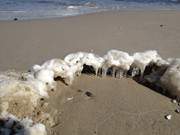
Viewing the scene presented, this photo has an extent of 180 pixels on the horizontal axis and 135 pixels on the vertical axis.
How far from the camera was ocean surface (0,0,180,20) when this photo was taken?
11.2 m

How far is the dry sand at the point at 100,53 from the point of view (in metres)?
3.62

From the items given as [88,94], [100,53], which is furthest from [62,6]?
[88,94]

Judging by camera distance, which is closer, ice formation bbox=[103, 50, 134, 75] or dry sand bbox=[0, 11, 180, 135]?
dry sand bbox=[0, 11, 180, 135]

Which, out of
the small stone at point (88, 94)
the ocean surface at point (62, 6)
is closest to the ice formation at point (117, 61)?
the small stone at point (88, 94)

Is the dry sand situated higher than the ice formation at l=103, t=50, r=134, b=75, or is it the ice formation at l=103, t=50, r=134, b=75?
the ice formation at l=103, t=50, r=134, b=75

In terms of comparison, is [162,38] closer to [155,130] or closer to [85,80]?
[85,80]

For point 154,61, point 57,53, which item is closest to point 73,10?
point 57,53

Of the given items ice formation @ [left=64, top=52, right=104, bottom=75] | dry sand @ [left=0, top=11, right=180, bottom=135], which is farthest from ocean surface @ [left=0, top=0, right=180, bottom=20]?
ice formation @ [left=64, top=52, right=104, bottom=75]

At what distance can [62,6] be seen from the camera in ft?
43.5

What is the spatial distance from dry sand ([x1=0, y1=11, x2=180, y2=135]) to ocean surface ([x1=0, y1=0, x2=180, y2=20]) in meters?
1.00

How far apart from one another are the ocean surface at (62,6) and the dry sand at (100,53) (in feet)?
3.28

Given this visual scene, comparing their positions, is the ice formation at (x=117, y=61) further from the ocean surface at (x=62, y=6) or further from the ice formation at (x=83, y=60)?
the ocean surface at (x=62, y=6)

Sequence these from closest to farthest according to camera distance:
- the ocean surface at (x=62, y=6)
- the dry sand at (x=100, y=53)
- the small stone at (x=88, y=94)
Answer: the dry sand at (x=100, y=53), the small stone at (x=88, y=94), the ocean surface at (x=62, y=6)

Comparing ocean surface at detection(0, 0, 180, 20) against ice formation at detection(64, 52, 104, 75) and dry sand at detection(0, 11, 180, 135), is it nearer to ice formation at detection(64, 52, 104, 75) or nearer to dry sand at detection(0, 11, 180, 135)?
dry sand at detection(0, 11, 180, 135)
